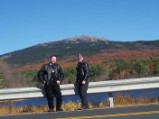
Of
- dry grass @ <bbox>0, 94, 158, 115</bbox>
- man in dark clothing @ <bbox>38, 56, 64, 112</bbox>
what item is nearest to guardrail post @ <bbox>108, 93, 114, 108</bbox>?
dry grass @ <bbox>0, 94, 158, 115</bbox>

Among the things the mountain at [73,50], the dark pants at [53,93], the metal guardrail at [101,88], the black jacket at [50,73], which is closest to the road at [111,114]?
the dark pants at [53,93]

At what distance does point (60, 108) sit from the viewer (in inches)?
543

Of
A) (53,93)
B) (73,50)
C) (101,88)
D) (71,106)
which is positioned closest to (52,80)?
(53,93)

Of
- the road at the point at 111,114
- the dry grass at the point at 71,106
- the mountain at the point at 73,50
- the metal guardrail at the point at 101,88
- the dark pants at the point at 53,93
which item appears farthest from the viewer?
the mountain at the point at 73,50

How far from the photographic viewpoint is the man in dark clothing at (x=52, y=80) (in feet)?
45.3

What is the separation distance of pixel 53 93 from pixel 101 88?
4.69 feet

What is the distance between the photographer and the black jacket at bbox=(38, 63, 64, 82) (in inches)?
555

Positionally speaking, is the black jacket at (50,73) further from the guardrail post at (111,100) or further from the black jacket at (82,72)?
the guardrail post at (111,100)

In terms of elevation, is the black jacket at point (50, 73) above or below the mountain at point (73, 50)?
below

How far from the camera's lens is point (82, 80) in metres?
14.0

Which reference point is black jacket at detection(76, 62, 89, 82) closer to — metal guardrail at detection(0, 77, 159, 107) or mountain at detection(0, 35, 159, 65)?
metal guardrail at detection(0, 77, 159, 107)

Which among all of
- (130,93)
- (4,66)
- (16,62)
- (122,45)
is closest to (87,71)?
(130,93)

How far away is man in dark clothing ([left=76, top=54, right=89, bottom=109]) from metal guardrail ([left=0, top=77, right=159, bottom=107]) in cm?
24

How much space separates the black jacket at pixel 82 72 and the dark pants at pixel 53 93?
0.74 m
